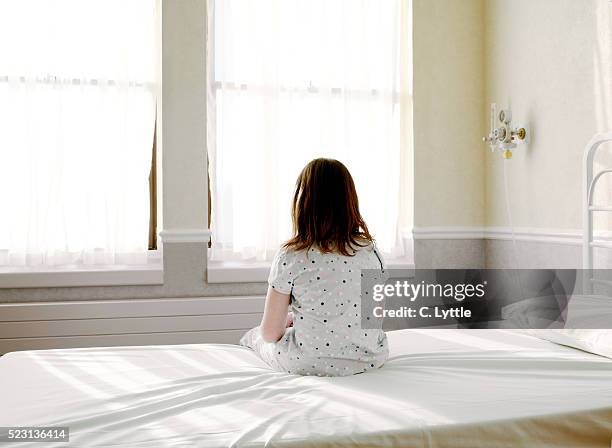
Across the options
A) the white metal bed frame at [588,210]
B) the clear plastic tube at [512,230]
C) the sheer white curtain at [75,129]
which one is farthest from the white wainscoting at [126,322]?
the white metal bed frame at [588,210]

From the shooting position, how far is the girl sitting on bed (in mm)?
2006

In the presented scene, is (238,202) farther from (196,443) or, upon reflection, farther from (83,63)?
(196,443)

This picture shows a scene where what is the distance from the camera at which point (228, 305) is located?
11.9ft

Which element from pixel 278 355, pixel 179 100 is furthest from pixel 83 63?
pixel 278 355

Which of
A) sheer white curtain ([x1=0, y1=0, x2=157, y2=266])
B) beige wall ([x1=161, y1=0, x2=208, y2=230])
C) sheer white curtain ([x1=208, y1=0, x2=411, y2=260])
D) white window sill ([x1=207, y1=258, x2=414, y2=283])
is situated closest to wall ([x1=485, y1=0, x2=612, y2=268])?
sheer white curtain ([x1=208, y1=0, x2=411, y2=260])

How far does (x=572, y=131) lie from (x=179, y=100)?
2182 millimetres

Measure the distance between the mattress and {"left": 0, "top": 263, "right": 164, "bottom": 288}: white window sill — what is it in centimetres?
124

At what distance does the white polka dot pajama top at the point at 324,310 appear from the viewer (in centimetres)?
201

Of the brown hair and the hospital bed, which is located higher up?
the brown hair

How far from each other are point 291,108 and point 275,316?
2.06 metres

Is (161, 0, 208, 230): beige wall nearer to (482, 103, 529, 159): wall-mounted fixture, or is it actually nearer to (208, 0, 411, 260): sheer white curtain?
(208, 0, 411, 260): sheer white curtain

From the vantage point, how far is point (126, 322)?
3.48 meters

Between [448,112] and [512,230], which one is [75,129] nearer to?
[448,112]

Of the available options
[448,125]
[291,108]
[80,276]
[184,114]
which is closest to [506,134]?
[448,125]
